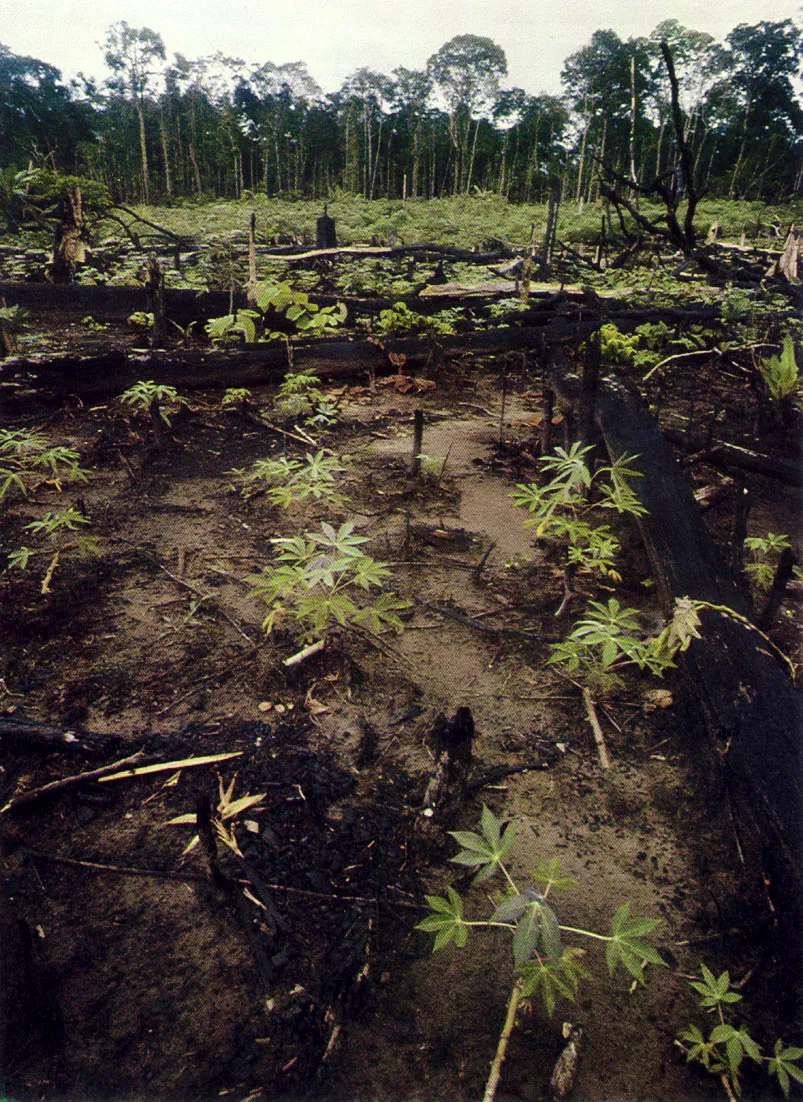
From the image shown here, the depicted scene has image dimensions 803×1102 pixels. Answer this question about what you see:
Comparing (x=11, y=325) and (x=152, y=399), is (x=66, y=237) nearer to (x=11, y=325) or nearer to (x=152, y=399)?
(x=11, y=325)

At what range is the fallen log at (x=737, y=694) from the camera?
1696 millimetres

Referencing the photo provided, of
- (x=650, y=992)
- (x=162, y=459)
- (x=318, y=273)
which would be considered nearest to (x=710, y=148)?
(x=318, y=273)

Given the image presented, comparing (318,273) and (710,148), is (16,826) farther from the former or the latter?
(710,148)

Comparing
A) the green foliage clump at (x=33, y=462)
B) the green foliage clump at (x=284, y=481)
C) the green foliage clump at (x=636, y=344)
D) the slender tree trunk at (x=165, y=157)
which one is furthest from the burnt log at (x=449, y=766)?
the slender tree trunk at (x=165, y=157)

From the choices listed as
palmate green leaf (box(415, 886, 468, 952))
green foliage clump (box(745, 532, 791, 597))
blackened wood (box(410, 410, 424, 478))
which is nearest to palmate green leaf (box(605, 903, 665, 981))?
palmate green leaf (box(415, 886, 468, 952))

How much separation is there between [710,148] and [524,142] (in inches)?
464

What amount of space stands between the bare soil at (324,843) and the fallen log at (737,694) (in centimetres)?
11

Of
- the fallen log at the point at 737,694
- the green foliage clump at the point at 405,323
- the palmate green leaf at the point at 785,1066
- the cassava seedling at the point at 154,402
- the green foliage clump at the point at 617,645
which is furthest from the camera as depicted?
the green foliage clump at the point at 405,323

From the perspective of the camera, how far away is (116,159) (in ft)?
120

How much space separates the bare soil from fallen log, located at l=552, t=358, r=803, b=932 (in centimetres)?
11

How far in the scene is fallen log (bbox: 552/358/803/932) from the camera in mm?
1696

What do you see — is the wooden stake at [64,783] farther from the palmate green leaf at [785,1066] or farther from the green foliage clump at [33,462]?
the green foliage clump at [33,462]

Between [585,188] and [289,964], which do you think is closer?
[289,964]

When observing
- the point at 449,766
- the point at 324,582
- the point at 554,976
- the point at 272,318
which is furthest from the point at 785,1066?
the point at 272,318
